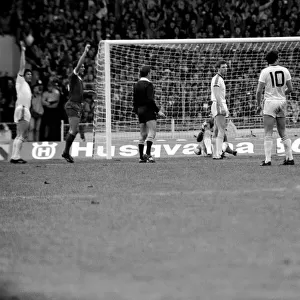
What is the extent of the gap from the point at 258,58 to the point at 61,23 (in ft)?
25.4

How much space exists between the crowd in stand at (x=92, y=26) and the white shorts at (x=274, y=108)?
9.13m

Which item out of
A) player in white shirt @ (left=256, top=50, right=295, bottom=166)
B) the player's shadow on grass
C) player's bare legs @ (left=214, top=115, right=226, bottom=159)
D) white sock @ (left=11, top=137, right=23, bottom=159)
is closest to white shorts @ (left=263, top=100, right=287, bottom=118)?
player in white shirt @ (left=256, top=50, right=295, bottom=166)

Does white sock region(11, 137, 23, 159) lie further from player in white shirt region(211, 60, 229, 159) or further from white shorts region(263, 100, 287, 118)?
white shorts region(263, 100, 287, 118)

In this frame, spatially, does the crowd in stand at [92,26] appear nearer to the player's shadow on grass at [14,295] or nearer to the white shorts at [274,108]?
the white shorts at [274,108]

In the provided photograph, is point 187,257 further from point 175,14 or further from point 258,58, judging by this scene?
point 175,14

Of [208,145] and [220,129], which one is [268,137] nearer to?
[220,129]

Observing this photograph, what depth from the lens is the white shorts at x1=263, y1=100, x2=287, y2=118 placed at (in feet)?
51.1

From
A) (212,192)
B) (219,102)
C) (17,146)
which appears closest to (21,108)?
(17,146)

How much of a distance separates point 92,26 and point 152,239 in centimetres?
2034

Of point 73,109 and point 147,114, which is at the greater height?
point 73,109

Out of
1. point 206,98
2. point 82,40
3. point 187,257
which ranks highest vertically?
point 82,40

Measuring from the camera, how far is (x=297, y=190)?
34.8 ft

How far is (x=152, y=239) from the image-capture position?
6.93 metres

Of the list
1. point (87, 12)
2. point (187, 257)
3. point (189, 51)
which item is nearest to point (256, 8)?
point (87, 12)
